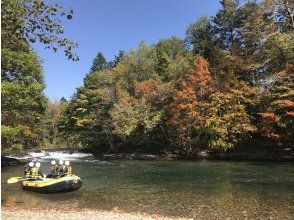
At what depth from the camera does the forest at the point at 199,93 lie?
3312 centimetres

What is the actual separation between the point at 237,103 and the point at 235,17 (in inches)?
623

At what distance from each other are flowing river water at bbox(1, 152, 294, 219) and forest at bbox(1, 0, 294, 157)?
8791 mm

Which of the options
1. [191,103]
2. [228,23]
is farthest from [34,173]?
[228,23]

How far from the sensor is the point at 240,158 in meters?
38.6

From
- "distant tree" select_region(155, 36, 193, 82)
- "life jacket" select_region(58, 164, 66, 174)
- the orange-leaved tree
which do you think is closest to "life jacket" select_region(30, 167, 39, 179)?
"life jacket" select_region(58, 164, 66, 174)

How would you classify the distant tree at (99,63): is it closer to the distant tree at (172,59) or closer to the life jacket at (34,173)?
the distant tree at (172,59)

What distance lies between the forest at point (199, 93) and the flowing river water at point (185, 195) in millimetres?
8791

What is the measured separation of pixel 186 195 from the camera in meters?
18.2

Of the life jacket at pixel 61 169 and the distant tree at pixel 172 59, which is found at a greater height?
the distant tree at pixel 172 59

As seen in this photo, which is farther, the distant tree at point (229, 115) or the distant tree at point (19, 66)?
the distant tree at point (229, 115)

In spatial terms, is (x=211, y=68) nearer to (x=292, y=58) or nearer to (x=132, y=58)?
(x=292, y=58)

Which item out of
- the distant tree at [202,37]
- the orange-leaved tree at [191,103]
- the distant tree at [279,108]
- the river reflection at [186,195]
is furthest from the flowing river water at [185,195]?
the distant tree at [202,37]

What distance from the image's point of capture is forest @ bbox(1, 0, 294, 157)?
1304 inches

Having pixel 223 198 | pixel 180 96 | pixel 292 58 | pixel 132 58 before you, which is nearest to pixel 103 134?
pixel 132 58
